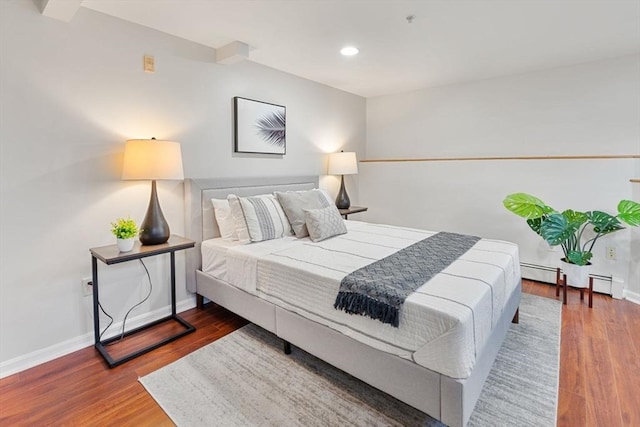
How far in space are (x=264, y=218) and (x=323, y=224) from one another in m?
0.51

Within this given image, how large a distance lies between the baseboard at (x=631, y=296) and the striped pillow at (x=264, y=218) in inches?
127

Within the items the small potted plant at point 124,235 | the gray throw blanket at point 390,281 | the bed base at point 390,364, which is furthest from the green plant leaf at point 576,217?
the small potted plant at point 124,235

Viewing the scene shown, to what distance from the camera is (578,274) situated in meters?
3.01

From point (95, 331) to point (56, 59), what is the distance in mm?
1832

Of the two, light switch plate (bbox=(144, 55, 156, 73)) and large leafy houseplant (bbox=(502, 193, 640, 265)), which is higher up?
light switch plate (bbox=(144, 55, 156, 73))

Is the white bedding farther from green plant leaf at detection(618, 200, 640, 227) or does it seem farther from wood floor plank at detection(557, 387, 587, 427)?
green plant leaf at detection(618, 200, 640, 227)

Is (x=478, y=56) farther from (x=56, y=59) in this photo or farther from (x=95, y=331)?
(x=95, y=331)

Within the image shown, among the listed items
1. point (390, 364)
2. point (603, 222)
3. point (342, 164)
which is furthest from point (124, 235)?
point (603, 222)

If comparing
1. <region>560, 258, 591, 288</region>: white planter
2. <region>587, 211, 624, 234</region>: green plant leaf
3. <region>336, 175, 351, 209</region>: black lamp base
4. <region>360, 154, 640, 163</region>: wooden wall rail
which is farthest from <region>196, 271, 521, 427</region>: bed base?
<region>336, 175, 351, 209</region>: black lamp base

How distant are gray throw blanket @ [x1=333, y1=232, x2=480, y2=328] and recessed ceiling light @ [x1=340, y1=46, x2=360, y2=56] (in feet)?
6.23

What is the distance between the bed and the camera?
4.64 ft

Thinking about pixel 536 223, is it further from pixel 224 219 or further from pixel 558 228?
pixel 224 219

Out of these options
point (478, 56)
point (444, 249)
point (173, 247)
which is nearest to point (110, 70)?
point (173, 247)

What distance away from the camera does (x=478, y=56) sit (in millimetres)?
3152
